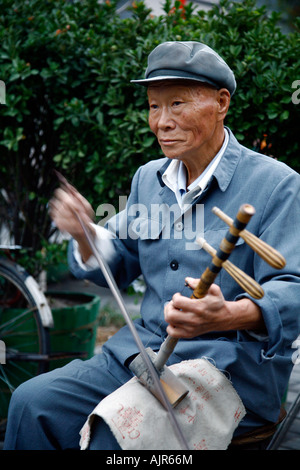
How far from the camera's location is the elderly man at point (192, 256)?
1877 mm

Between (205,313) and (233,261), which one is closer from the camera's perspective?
(205,313)

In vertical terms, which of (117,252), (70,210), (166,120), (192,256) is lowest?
(117,252)

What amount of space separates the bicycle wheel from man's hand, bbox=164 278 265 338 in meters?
2.17

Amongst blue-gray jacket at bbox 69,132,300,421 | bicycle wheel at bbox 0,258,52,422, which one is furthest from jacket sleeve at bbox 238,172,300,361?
bicycle wheel at bbox 0,258,52,422

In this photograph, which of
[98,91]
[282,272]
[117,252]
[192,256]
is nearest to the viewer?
[282,272]

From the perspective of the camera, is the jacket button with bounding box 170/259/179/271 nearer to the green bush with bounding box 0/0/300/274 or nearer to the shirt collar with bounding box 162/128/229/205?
the shirt collar with bounding box 162/128/229/205

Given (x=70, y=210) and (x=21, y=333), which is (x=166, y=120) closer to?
(x=70, y=210)

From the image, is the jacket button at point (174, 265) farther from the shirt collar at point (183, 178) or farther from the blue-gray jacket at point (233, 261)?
the shirt collar at point (183, 178)

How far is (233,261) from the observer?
2014mm

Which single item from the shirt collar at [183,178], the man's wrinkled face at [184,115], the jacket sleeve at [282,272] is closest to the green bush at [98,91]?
the shirt collar at [183,178]

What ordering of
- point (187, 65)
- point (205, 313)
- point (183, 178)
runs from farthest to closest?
point (183, 178), point (187, 65), point (205, 313)

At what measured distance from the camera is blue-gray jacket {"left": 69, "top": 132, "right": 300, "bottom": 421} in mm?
1831

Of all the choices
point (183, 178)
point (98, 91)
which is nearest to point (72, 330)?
point (98, 91)

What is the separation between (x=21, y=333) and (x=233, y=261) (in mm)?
2166
